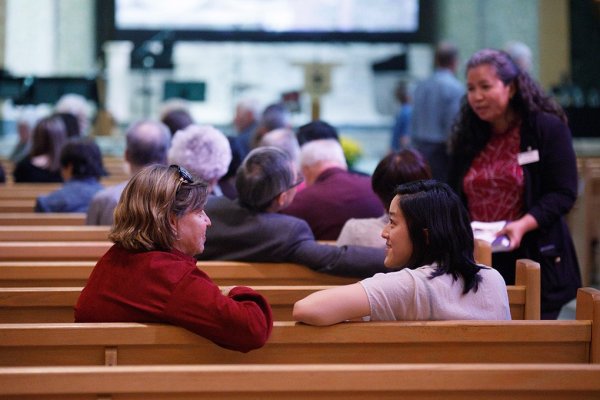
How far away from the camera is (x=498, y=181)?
12.7 ft

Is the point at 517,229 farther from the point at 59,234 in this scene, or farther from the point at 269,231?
the point at 59,234

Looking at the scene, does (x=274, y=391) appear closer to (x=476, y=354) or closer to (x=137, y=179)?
(x=476, y=354)

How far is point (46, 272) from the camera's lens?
3.29m

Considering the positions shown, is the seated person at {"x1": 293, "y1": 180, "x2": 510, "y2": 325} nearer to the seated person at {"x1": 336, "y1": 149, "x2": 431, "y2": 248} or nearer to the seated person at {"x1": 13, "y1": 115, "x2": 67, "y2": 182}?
the seated person at {"x1": 336, "y1": 149, "x2": 431, "y2": 248}

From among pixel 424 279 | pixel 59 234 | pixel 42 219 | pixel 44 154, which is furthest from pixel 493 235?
pixel 44 154

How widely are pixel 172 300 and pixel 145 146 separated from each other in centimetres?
259

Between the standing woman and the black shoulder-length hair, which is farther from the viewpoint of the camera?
the standing woman

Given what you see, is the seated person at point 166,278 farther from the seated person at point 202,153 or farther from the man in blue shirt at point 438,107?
the man in blue shirt at point 438,107

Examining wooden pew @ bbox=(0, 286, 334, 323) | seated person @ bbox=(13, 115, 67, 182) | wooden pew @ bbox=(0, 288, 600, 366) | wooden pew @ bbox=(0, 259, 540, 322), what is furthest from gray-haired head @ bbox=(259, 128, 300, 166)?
wooden pew @ bbox=(0, 288, 600, 366)

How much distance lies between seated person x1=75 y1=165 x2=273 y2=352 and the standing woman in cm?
150

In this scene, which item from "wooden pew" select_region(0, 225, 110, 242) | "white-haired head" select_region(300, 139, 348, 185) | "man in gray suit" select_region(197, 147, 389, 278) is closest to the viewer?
"man in gray suit" select_region(197, 147, 389, 278)

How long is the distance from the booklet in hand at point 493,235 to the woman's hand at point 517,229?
0.6 inches

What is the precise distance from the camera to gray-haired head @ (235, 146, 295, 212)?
347 cm

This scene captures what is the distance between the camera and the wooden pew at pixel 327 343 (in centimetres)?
221
